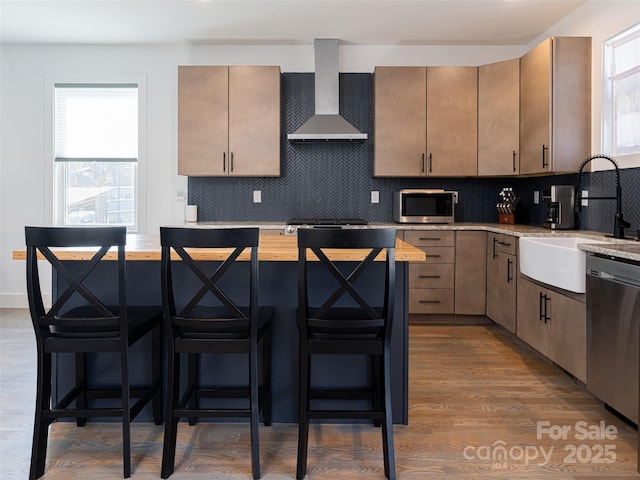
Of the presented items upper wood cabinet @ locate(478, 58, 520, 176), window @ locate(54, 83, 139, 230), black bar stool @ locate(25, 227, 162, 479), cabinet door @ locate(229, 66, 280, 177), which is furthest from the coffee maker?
window @ locate(54, 83, 139, 230)

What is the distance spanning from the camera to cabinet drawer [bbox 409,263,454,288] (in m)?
4.32

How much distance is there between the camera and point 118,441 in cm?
221

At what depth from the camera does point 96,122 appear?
4.87 m

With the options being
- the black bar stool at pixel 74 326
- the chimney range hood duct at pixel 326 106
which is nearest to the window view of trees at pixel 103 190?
the chimney range hood duct at pixel 326 106

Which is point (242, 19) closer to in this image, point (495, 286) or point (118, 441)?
point (495, 286)

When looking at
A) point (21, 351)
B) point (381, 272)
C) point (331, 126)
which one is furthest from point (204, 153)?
point (381, 272)

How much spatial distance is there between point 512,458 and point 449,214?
2.72m

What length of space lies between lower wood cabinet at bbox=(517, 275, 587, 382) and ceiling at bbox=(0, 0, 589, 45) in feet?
7.48

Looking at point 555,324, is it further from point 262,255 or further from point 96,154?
point 96,154

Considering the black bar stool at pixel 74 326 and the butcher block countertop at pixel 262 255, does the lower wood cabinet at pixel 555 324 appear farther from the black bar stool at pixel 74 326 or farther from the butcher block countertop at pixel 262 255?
the black bar stool at pixel 74 326

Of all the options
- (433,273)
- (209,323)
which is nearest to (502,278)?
(433,273)

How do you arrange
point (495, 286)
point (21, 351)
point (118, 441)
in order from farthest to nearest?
point (495, 286) → point (21, 351) → point (118, 441)

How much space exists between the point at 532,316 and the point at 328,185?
2382mm

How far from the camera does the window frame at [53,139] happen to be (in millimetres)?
4816
